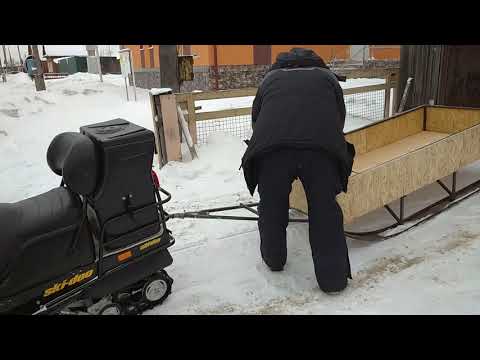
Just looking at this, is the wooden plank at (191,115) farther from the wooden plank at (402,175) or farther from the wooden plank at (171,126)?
the wooden plank at (402,175)

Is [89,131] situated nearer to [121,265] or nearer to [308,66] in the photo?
[121,265]

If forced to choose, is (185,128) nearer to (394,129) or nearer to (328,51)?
(394,129)

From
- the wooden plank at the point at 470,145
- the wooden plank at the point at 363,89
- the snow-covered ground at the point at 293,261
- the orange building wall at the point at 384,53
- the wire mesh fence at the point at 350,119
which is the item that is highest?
the orange building wall at the point at 384,53

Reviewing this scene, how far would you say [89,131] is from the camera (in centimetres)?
260

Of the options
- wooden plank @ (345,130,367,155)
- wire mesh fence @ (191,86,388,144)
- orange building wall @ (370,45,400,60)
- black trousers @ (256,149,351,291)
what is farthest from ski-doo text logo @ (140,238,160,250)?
orange building wall @ (370,45,400,60)

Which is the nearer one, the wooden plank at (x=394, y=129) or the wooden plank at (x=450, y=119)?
the wooden plank at (x=394, y=129)

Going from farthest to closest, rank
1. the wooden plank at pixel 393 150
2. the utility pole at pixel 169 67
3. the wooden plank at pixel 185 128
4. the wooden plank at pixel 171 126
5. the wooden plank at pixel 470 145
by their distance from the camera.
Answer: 1. the utility pole at pixel 169 67
2. the wooden plank at pixel 185 128
3. the wooden plank at pixel 171 126
4. the wooden plank at pixel 393 150
5. the wooden plank at pixel 470 145

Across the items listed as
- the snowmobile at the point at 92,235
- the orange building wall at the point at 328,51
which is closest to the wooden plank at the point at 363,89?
the snowmobile at the point at 92,235

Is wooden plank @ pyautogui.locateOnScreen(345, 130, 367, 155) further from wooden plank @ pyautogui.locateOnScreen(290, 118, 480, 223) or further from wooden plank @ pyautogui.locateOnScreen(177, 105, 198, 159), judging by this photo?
wooden plank @ pyautogui.locateOnScreen(177, 105, 198, 159)

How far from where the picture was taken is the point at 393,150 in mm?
5074

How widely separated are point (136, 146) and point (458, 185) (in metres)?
4.22

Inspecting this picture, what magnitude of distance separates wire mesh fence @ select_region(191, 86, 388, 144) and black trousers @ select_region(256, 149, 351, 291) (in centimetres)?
370

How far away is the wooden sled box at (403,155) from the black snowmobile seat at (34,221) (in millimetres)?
2006

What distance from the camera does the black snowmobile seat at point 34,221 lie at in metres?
2.20
